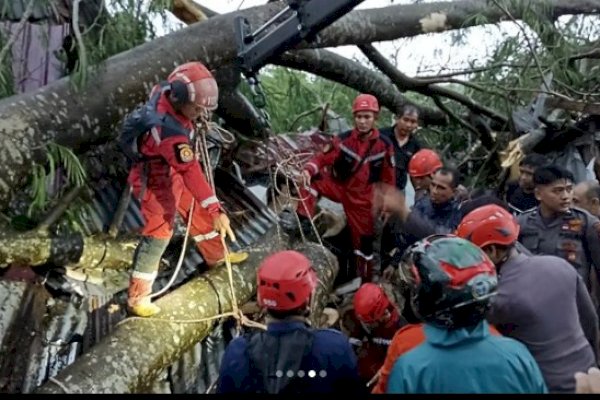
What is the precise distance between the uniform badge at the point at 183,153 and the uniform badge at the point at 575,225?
2041mm

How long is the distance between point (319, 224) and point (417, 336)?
13.0 ft

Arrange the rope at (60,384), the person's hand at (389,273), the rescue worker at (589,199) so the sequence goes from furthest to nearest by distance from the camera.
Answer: the person's hand at (389,273), the rescue worker at (589,199), the rope at (60,384)

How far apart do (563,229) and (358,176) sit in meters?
2.20

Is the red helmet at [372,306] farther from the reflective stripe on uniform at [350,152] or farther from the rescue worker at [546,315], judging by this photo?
the reflective stripe on uniform at [350,152]

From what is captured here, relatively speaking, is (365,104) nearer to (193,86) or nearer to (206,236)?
(206,236)

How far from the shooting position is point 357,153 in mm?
5934

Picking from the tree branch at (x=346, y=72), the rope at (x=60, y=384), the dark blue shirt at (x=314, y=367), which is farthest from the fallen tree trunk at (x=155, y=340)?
the tree branch at (x=346, y=72)

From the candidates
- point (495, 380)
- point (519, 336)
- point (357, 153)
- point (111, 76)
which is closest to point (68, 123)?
point (111, 76)

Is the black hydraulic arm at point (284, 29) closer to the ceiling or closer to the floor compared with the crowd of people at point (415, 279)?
closer to the ceiling

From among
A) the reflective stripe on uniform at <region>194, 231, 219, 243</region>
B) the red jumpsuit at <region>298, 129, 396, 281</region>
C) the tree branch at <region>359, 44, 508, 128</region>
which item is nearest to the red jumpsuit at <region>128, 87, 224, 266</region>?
the reflective stripe on uniform at <region>194, 231, 219, 243</region>

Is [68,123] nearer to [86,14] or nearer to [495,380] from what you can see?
[86,14]

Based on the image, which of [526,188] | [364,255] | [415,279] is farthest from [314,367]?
[364,255]

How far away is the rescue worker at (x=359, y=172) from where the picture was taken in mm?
5910

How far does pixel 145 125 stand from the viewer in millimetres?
4094
